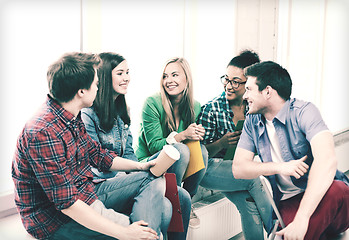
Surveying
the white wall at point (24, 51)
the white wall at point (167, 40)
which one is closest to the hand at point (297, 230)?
the white wall at point (167, 40)

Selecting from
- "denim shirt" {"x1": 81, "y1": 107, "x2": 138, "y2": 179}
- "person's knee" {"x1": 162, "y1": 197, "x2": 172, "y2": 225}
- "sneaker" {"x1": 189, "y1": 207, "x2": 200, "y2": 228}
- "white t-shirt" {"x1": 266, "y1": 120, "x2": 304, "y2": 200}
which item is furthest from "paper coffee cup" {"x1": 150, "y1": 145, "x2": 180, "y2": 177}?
"sneaker" {"x1": 189, "y1": 207, "x2": 200, "y2": 228}

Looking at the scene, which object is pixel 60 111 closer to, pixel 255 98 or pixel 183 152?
pixel 183 152

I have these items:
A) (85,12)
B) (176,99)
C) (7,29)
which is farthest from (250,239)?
(7,29)

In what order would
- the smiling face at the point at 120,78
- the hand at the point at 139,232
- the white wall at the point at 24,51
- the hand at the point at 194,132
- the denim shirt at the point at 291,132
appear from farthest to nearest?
the hand at the point at 194,132 < the smiling face at the point at 120,78 < the white wall at the point at 24,51 < the denim shirt at the point at 291,132 < the hand at the point at 139,232

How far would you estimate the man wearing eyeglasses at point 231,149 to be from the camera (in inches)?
86.7

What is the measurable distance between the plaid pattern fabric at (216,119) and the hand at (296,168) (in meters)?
0.73

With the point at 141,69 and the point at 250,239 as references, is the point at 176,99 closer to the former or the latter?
the point at 141,69

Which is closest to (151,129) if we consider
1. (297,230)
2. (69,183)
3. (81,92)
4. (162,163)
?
(162,163)

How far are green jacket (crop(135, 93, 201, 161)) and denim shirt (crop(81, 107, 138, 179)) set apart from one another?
17cm

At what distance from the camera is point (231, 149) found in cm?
235

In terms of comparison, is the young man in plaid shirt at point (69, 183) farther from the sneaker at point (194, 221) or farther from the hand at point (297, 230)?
the sneaker at point (194, 221)

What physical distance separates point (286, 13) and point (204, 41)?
1.14 m

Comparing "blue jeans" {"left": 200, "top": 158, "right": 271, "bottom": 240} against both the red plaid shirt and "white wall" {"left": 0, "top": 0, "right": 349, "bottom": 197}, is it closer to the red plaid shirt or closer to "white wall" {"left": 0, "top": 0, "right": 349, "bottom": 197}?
"white wall" {"left": 0, "top": 0, "right": 349, "bottom": 197}

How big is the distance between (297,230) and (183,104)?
3.41 ft
